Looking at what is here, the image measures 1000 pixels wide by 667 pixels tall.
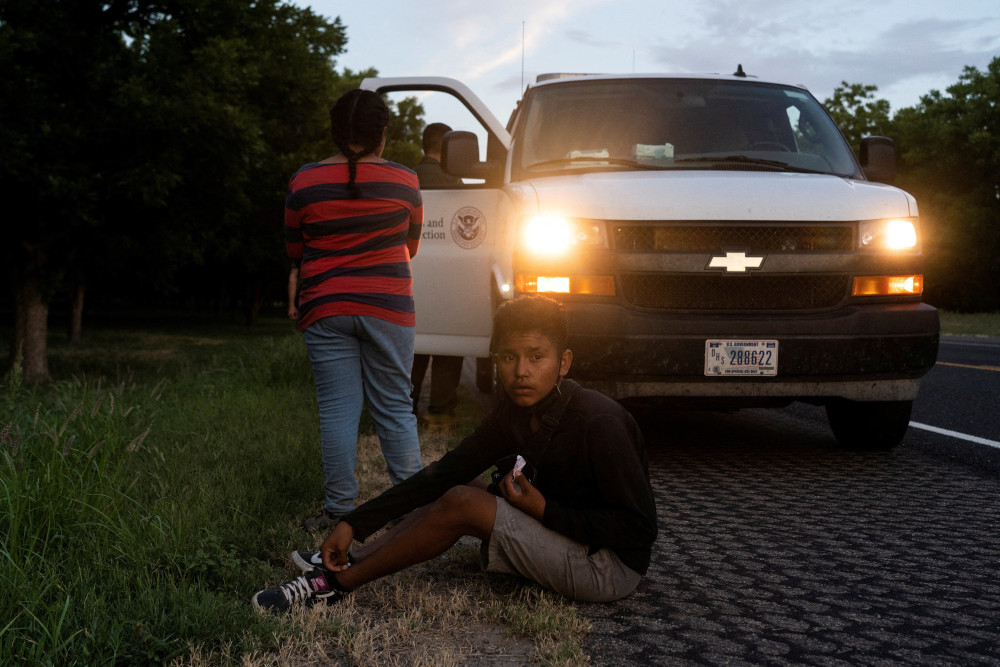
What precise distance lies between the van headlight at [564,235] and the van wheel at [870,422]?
1827mm

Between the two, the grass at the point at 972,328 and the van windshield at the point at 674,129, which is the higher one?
the van windshield at the point at 674,129

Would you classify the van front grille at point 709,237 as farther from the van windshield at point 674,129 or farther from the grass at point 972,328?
the grass at point 972,328

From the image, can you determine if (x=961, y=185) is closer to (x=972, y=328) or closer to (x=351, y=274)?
(x=972, y=328)

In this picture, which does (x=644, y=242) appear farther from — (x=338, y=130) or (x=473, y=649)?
(x=473, y=649)

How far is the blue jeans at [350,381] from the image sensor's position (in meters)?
3.90

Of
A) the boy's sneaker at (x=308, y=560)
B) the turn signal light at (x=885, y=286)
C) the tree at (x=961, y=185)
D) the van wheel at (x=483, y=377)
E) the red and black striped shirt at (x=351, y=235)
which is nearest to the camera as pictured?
the boy's sneaker at (x=308, y=560)

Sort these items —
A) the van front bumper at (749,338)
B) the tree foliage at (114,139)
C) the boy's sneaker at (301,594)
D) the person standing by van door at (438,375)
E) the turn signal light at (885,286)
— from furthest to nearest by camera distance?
the tree foliage at (114,139)
the person standing by van door at (438,375)
the turn signal light at (885,286)
the van front bumper at (749,338)
the boy's sneaker at (301,594)

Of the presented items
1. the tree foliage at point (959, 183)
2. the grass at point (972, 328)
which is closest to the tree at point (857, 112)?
the tree foliage at point (959, 183)

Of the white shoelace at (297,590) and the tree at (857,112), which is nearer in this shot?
the white shoelace at (297,590)

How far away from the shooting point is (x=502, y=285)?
18.2 feet

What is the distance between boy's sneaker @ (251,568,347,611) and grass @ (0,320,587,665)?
5cm

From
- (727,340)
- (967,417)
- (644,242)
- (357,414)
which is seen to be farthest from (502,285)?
(967,417)

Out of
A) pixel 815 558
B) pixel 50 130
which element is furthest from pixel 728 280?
pixel 50 130

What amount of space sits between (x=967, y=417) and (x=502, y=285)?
4.21 metres
